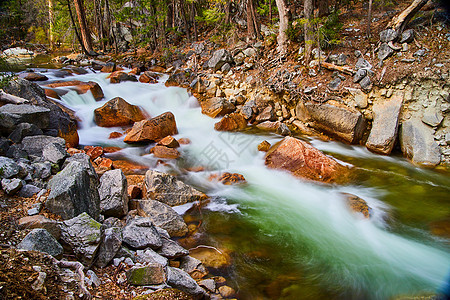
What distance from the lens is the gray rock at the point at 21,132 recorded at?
5289 millimetres

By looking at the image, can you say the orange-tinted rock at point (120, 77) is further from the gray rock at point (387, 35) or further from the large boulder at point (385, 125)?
the large boulder at point (385, 125)

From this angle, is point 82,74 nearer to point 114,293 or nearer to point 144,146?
point 144,146

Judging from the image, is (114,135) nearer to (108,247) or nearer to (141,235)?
(141,235)

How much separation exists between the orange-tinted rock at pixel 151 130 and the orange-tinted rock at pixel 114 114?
1067 millimetres

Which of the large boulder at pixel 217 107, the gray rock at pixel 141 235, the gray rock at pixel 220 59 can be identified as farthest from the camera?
the gray rock at pixel 220 59

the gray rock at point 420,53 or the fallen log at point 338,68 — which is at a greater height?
the gray rock at point 420,53

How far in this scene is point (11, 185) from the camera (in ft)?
11.9

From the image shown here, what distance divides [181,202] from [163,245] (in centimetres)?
181

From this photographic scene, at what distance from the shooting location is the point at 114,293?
2.46 metres

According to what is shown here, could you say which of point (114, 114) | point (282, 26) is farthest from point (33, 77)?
point (282, 26)

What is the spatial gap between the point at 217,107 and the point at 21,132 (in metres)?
6.55

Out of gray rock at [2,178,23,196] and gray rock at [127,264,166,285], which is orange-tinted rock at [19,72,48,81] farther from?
gray rock at [127,264,166,285]

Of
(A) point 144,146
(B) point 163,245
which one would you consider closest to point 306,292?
(B) point 163,245

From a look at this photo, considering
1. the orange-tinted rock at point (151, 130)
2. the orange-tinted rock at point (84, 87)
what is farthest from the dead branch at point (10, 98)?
the orange-tinted rock at point (84, 87)
